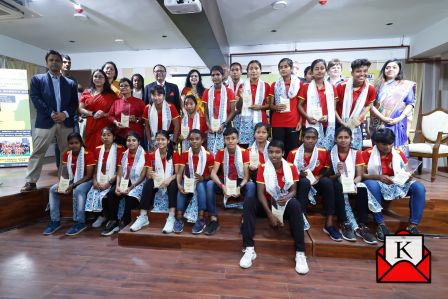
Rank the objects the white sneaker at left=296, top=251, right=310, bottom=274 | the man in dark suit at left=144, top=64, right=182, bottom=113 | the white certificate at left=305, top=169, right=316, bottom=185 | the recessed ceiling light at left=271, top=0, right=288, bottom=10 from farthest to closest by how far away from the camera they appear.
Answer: the recessed ceiling light at left=271, top=0, right=288, bottom=10
the man in dark suit at left=144, top=64, right=182, bottom=113
the white certificate at left=305, top=169, right=316, bottom=185
the white sneaker at left=296, top=251, right=310, bottom=274

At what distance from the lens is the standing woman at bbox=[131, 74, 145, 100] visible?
10.8 ft

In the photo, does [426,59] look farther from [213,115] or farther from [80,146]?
[80,146]

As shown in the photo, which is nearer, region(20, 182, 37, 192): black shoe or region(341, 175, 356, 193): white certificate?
region(341, 175, 356, 193): white certificate

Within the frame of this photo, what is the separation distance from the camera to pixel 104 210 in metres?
2.72

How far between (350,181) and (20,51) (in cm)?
711

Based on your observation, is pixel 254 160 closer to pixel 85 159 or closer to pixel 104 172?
pixel 104 172

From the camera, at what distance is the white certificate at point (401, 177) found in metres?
2.09

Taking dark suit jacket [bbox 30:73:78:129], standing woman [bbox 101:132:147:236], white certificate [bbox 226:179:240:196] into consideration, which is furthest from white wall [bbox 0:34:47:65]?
white certificate [bbox 226:179:240:196]

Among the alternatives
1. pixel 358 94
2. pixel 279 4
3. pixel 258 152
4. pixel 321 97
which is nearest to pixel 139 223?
pixel 258 152

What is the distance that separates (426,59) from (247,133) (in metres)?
5.06

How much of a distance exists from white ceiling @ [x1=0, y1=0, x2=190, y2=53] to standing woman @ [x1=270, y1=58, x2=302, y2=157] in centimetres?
243

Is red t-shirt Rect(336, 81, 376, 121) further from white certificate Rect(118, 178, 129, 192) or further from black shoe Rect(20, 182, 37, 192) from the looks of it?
black shoe Rect(20, 182, 37, 192)

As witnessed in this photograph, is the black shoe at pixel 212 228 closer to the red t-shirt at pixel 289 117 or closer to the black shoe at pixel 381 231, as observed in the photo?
the red t-shirt at pixel 289 117

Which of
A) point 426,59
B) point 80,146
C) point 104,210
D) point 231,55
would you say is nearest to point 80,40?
point 231,55
